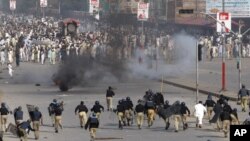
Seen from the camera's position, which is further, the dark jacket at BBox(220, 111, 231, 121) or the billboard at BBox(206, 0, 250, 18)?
the billboard at BBox(206, 0, 250, 18)

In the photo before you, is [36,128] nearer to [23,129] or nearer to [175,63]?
[23,129]

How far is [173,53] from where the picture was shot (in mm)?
69812

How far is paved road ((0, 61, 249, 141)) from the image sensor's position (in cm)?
3662

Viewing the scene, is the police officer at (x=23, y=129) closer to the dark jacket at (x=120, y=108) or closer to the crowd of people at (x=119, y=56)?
the crowd of people at (x=119, y=56)

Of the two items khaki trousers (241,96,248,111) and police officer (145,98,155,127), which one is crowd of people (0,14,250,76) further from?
police officer (145,98,155,127)

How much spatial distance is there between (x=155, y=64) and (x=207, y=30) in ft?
92.2

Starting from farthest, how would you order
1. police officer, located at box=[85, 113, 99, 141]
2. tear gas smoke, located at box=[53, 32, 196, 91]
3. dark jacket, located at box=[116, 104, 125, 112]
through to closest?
1. tear gas smoke, located at box=[53, 32, 196, 91]
2. dark jacket, located at box=[116, 104, 125, 112]
3. police officer, located at box=[85, 113, 99, 141]

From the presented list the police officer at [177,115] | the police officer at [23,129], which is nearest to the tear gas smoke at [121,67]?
the police officer at [177,115]

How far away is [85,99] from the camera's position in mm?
51594

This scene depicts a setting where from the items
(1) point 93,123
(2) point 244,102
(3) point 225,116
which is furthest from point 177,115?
(2) point 244,102

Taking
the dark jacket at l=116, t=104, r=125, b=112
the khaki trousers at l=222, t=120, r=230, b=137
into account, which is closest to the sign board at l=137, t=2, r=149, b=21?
the dark jacket at l=116, t=104, r=125, b=112

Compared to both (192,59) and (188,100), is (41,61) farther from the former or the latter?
(188,100)

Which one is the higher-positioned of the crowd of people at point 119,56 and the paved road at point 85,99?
the crowd of people at point 119,56

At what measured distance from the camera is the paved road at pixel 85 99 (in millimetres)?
36625
